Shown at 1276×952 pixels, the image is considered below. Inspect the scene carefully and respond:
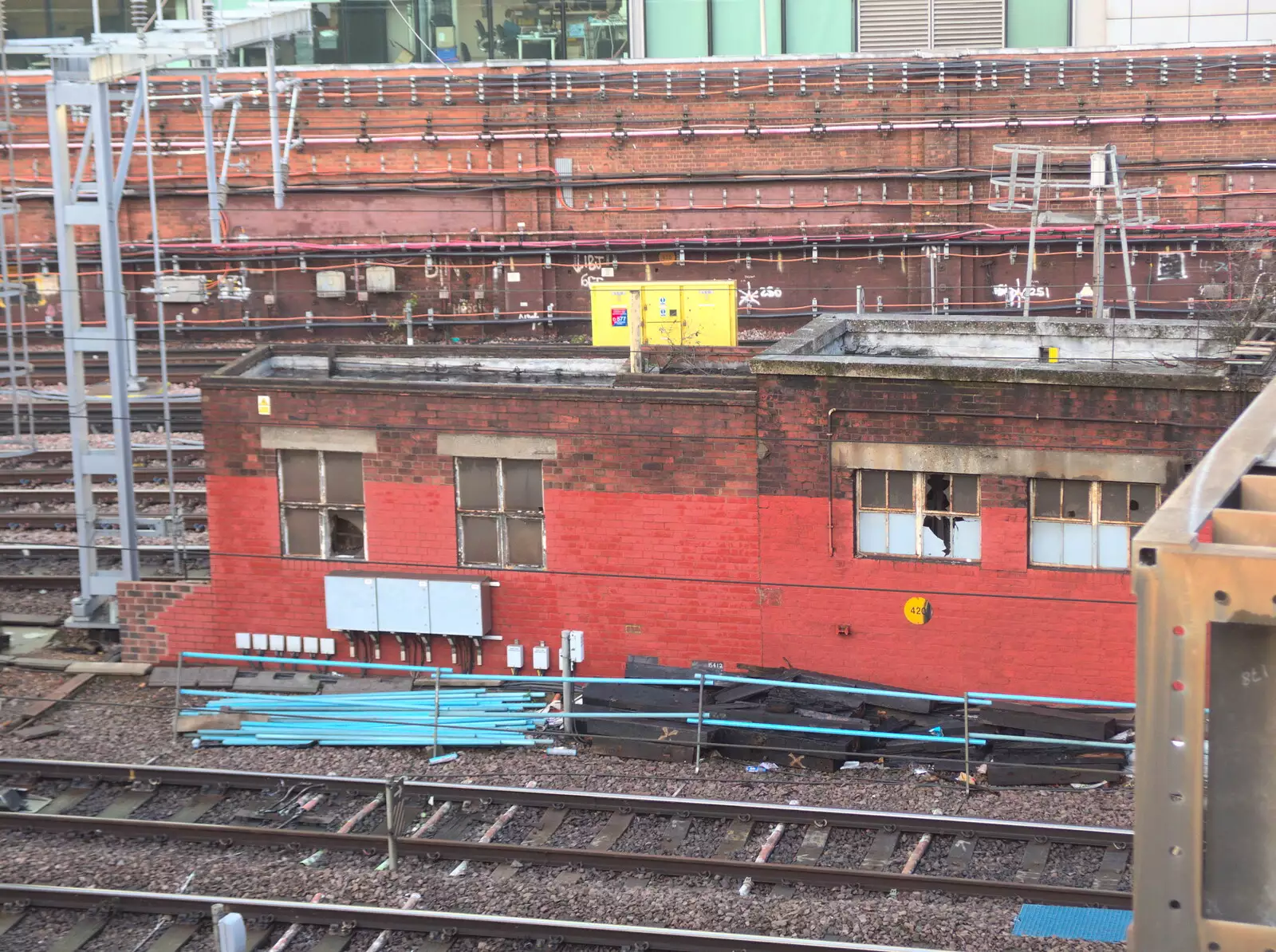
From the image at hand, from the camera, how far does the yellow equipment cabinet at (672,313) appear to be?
22000mm

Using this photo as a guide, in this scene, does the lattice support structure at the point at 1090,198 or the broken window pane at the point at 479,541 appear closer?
the broken window pane at the point at 479,541

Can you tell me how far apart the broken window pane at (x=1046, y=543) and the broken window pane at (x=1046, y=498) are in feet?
0.34

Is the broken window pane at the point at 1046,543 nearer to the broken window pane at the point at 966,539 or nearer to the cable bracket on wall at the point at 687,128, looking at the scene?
the broken window pane at the point at 966,539

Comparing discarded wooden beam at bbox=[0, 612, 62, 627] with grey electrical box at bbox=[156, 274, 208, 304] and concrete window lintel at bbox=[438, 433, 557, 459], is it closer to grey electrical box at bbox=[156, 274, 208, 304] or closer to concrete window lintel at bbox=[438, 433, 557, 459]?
concrete window lintel at bbox=[438, 433, 557, 459]

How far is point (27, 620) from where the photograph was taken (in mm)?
20250

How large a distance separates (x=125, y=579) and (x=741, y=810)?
9.27m

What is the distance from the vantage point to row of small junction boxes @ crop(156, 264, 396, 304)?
32.7 metres

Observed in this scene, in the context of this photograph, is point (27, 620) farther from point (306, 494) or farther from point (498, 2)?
point (498, 2)

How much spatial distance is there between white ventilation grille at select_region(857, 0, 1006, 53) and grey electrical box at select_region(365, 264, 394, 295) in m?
13.4

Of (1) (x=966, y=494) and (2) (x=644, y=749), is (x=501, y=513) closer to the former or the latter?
(2) (x=644, y=749)

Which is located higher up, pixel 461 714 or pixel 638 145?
pixel 638 145

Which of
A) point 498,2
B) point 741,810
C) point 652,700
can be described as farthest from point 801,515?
point 498,2

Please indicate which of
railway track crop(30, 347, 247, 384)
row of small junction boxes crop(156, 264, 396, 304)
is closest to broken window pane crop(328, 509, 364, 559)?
railway track crop(30, 347, 247, 384)

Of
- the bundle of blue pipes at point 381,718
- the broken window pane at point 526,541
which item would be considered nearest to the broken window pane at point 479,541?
the broken window pane at point 526,541
